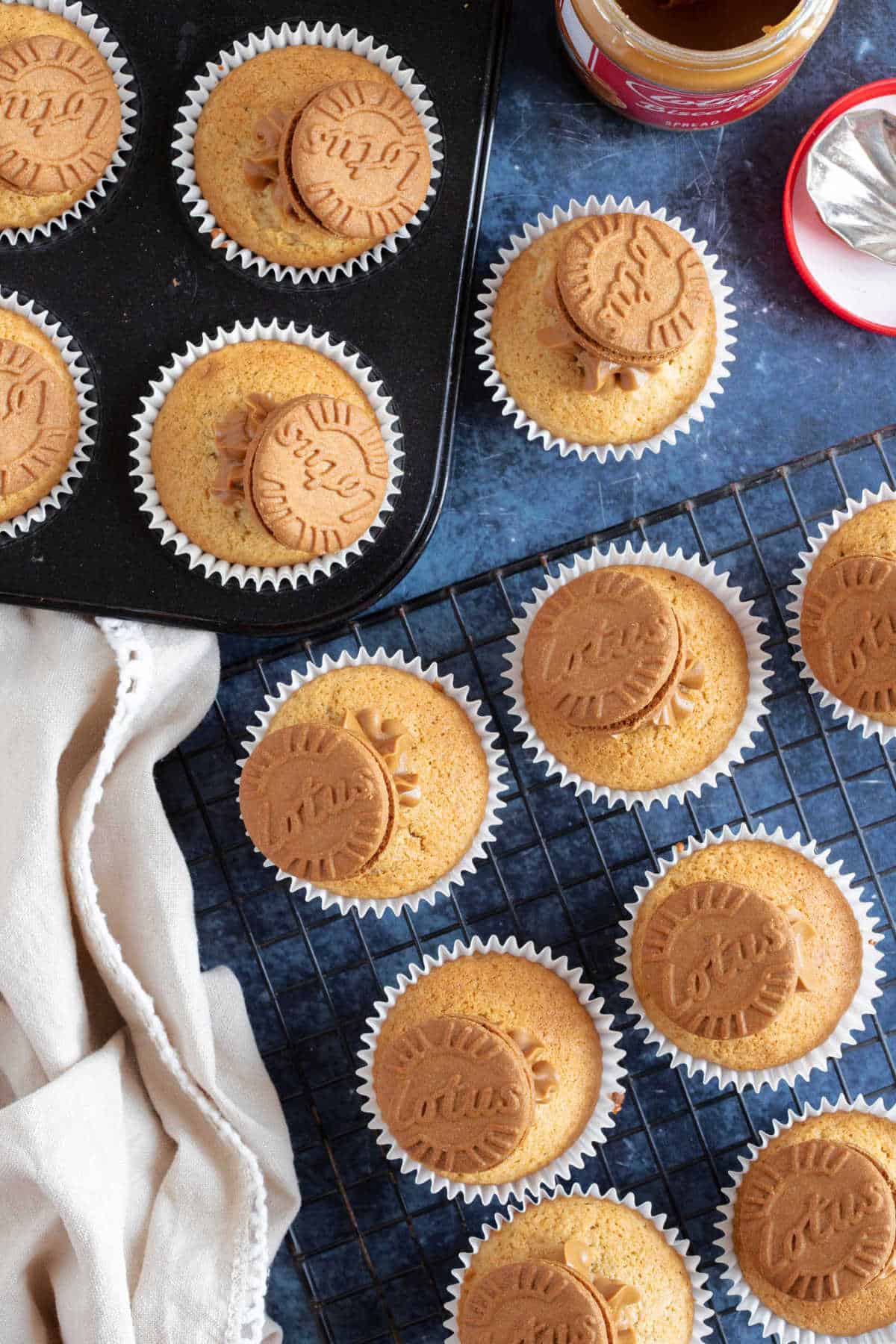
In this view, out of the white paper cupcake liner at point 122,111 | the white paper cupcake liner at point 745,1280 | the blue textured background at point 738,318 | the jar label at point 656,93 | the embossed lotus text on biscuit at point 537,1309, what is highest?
the white paper cupcake liner at point 122,111

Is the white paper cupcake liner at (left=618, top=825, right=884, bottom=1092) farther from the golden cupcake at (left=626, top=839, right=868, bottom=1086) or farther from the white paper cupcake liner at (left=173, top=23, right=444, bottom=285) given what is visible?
the white paper cupcake liner at (left=173, top=23, right=444, bottom=285)

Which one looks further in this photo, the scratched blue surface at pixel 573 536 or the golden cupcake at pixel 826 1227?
the scratched blue surface at pixel 573 536

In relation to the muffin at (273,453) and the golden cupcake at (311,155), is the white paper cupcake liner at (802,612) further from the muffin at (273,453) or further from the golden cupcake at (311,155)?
the golden cupcake at (311,155)

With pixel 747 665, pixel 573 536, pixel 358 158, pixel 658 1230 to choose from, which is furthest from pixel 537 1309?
pixel 358 158

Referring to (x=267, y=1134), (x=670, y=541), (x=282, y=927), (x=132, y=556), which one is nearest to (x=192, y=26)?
(x=132, y=556)

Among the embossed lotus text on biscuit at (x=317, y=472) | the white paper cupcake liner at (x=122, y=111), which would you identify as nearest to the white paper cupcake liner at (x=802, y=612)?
the embossed lotus text on biscuit at (x=317, y=472)

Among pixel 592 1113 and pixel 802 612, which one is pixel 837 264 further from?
pixel 592 1113

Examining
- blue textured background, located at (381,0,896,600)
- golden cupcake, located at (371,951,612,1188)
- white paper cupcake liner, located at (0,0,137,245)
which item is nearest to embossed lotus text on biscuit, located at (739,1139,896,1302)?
golden cupcake, located at (371,951,612,1188)
